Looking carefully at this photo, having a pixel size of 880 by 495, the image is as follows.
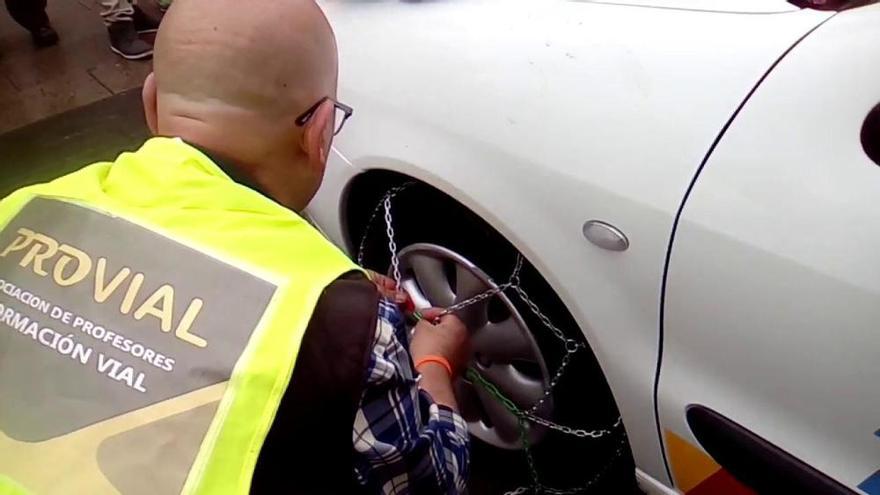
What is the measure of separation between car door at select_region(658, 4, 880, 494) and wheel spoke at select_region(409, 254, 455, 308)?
661 mm

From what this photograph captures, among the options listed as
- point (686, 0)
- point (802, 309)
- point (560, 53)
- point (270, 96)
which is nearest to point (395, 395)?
point (270, 96)

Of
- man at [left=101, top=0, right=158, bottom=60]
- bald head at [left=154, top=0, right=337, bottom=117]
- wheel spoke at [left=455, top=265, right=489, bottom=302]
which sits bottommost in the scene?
man at [left=101, top=0, right=158, bottom=60]

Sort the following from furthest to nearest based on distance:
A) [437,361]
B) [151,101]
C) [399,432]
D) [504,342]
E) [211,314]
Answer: [504,342], [437,361], [151,101], [399,432], [211,314]

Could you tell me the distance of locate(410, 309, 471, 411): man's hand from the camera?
1.68 m

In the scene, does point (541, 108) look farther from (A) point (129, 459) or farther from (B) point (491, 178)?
(A) point (129, 459)

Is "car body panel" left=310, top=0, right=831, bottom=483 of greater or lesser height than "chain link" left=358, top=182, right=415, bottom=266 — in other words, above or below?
above

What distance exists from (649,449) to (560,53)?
2.32 ft

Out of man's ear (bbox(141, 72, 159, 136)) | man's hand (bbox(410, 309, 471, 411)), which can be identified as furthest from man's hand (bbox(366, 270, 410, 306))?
man's ear (bbox(141, 72, 159, 136))

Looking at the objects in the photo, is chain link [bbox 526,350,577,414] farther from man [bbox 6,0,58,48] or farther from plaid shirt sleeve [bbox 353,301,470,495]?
man [bbox 6,0,58,48]

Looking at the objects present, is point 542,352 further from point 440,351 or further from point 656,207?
point 656,207

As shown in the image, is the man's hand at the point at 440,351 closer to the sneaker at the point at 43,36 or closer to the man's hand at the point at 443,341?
the man's hand at the point at 443,341

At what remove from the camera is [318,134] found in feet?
4.78

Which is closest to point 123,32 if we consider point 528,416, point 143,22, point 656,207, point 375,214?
point 143,22

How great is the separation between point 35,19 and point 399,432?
4276 mm
